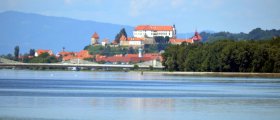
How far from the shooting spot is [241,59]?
126 meters

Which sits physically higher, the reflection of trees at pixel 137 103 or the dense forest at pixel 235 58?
the dense forest at pixel 235 58

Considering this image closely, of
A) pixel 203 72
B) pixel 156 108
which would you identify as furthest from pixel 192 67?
pixel 156 108

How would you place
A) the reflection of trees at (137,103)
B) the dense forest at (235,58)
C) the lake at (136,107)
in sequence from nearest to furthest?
the lake at (136,107), the reflection of trees at (137,103), the dense forest at (235,58)

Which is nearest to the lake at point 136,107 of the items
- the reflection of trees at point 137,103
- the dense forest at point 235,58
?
the reflection of trees at point 137,103

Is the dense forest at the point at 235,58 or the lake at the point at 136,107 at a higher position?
the dense forest at the point at 235,58

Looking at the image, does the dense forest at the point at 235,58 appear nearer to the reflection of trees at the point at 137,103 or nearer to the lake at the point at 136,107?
the lake at the point at 136,107

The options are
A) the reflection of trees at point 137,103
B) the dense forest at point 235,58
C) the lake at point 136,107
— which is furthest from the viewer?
the dense forest at point 235,58

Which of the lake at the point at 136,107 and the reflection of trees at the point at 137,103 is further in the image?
the reflection of trees at the point at 137,103

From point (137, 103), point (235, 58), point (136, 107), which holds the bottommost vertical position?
point (136, 107)

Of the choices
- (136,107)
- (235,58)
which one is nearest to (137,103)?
(136,107)

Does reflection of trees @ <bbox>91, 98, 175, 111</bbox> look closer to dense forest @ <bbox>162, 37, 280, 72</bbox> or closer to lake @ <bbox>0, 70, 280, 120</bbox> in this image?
lake @ <bbox>0, 70, 280, 120</bbox>

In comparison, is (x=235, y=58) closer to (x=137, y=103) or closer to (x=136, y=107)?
(x=137, y=103)

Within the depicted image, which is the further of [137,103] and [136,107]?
[137,103]

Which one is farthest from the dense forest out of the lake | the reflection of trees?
the reflection of trees
